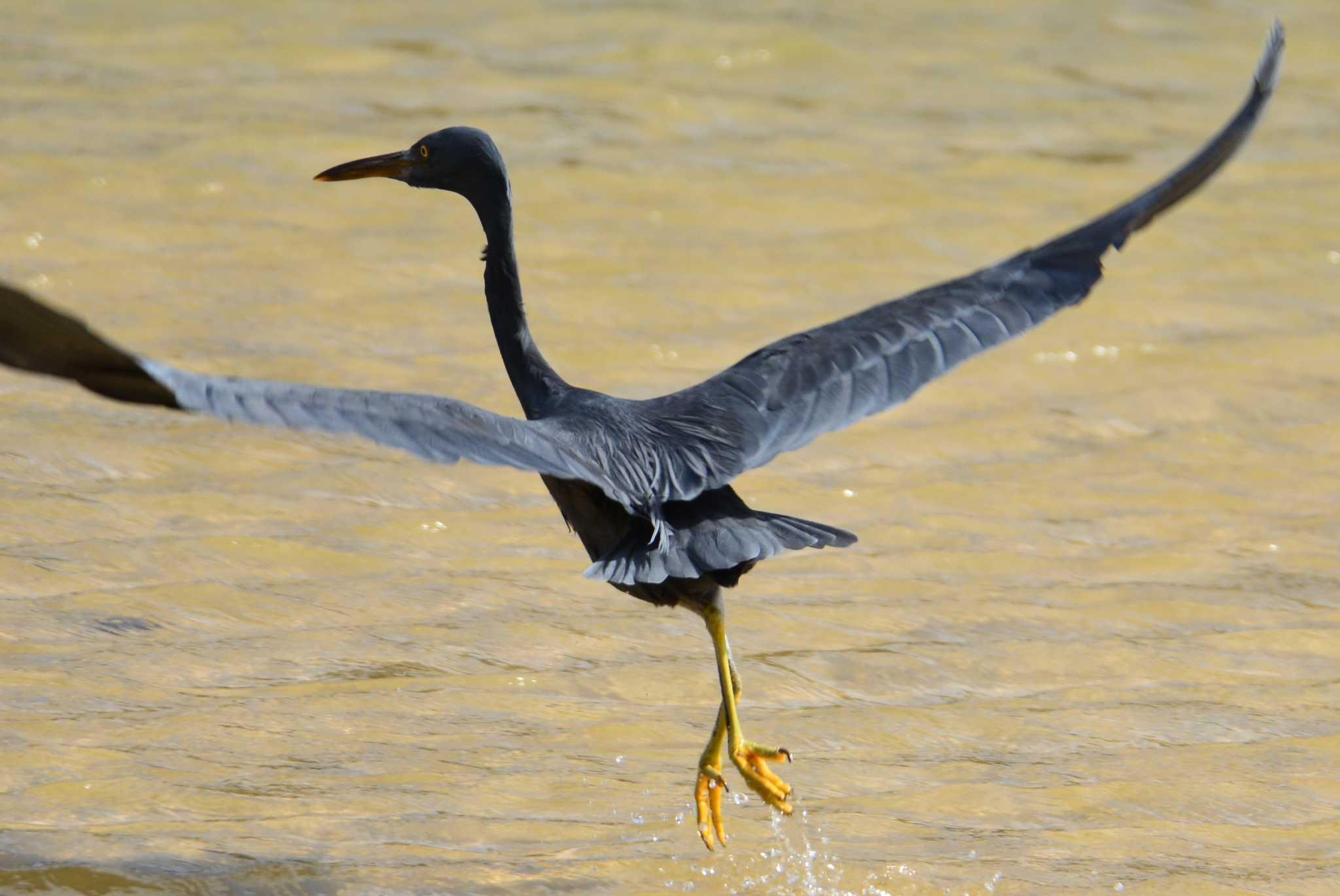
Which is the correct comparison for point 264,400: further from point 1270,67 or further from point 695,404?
point 1270,67

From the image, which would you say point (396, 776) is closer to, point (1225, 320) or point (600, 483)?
point (600, 483)

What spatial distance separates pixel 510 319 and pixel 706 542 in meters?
0.97

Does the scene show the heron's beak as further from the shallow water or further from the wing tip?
the wing tip

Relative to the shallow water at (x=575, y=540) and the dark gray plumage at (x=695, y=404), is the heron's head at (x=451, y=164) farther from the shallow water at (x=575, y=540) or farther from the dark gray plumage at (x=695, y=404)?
the shallow water at (x=575, y=540)

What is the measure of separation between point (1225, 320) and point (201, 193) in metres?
3.97

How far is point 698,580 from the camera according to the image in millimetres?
4188

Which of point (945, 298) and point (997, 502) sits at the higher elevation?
point (945, 298)

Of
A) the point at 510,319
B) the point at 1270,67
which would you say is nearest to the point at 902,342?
the point at 510,319

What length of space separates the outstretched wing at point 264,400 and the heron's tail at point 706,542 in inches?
9.0

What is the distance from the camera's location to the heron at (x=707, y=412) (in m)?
3.66

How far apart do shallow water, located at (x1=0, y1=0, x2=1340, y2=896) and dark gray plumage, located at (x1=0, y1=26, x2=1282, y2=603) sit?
2.05 feet

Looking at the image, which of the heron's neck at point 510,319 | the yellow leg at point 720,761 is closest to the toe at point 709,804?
the yellow leg at point 720,761

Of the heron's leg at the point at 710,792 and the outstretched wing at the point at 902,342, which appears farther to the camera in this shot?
the outstretched wing at the point at 902,342

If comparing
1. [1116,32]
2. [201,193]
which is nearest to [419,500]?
[201,193]
